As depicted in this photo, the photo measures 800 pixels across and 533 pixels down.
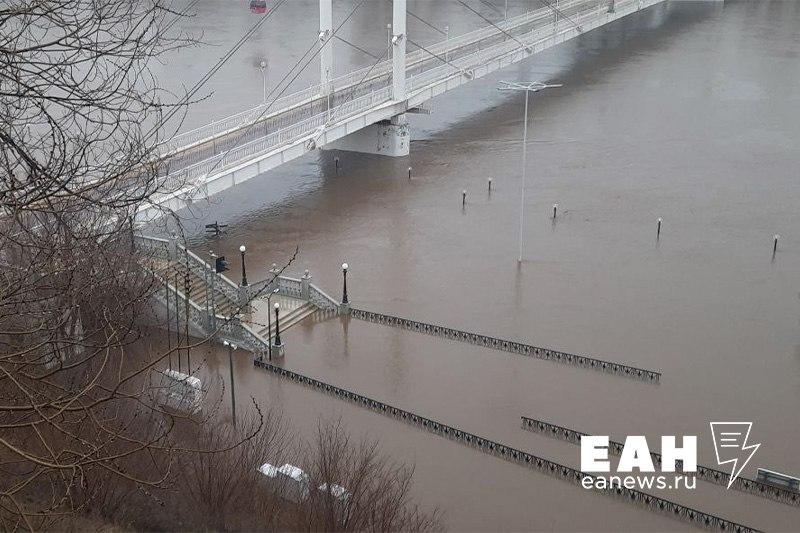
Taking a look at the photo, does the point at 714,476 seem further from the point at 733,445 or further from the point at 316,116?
the point at 316,116

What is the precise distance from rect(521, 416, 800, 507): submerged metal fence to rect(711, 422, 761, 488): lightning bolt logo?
10cm

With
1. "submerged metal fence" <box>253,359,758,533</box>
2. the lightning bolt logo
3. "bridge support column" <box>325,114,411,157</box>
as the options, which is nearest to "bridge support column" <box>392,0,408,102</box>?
"bridge support column" <box>325,114,411,157</box>

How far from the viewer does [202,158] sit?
18.2 metres

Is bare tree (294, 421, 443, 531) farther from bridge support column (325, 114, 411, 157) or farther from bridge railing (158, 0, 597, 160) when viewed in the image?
bridge support column (325, 114, 411, 157)

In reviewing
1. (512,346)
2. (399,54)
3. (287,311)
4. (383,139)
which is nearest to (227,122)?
(383,139)

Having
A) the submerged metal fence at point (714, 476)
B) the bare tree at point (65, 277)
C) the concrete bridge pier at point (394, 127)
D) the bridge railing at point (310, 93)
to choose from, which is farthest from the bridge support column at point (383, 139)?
the submerged metal fence at point (714, 476)

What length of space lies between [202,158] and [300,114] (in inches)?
173

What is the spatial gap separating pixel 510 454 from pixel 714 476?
6.91 feet

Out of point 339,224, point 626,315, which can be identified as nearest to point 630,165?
point 339,224

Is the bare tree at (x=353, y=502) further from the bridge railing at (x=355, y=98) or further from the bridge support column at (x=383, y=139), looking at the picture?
the bridge support column at (x=383, y=139)

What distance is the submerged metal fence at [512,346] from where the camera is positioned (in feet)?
39.4

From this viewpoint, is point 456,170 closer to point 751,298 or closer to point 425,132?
point 425,132

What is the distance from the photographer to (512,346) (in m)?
12.9

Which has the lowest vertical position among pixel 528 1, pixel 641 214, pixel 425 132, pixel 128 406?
pixel 128 406
